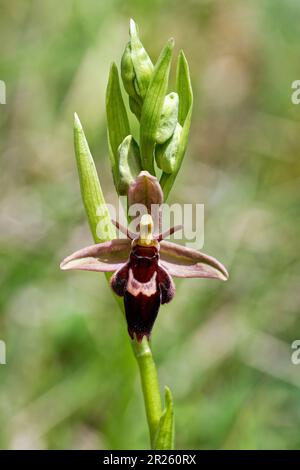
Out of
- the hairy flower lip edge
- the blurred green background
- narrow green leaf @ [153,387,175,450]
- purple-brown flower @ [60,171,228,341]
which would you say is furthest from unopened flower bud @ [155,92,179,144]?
the blurred green background

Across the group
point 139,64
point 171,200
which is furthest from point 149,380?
point 171,200

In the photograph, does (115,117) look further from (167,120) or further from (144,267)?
(144,267)

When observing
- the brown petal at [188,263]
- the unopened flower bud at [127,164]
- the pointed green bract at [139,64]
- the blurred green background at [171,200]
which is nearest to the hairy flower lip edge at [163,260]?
the brown petal at [188,263]

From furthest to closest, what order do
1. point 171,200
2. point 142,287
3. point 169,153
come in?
point 171,200, point 169,153, point 142,287

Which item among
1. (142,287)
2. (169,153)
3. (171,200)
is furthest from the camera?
(171,200)

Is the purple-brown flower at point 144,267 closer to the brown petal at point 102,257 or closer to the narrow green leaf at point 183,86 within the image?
the brown petal at point 102,257

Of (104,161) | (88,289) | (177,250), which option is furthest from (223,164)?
(177,250)
